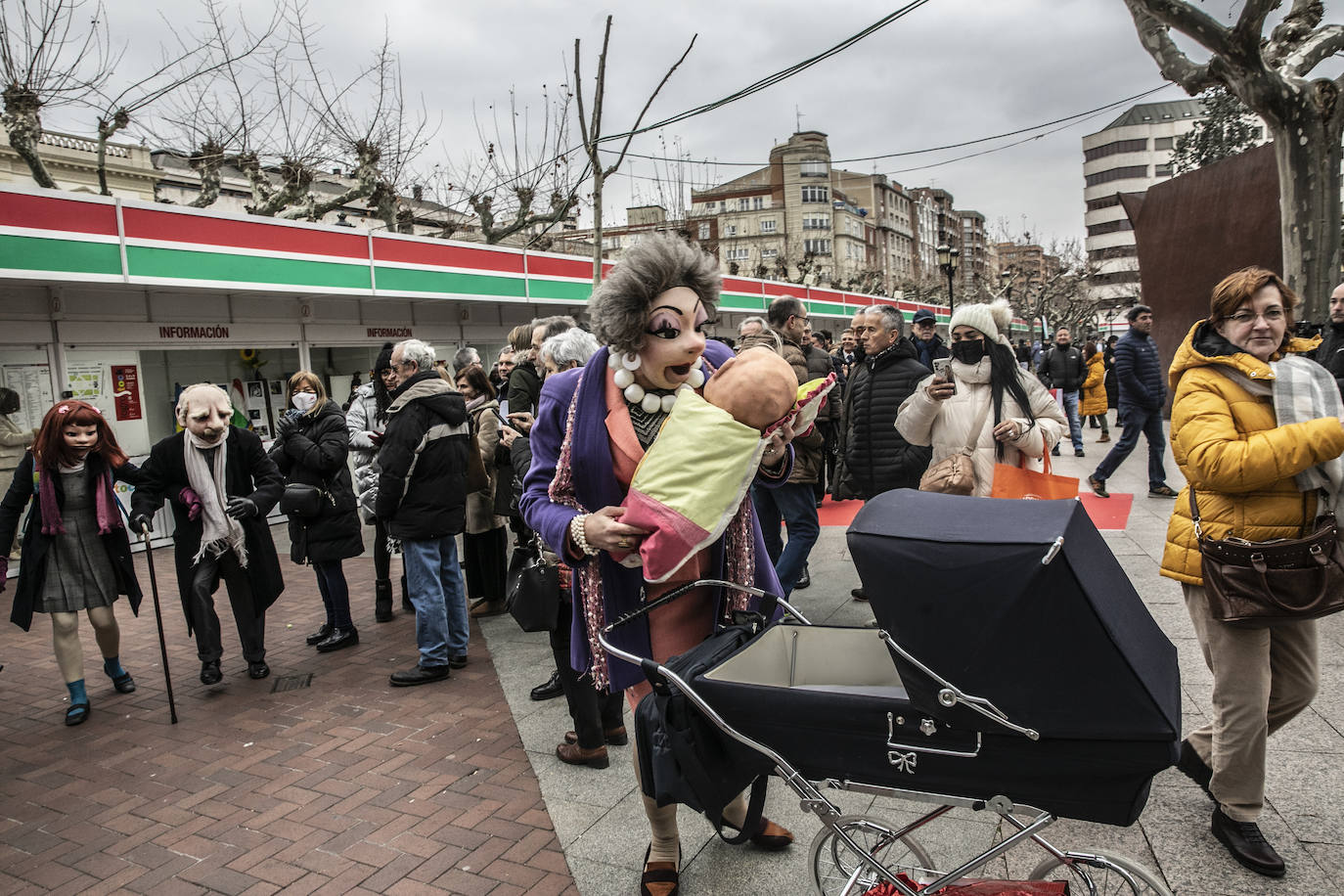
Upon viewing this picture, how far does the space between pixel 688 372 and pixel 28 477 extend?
4.37m

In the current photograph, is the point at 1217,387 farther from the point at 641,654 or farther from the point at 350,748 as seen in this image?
the point at 350,748

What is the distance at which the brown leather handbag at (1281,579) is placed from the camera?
Result: 269 centimetres

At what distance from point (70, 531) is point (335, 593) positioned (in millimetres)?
1632

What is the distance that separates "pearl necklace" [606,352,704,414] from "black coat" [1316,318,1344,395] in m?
4.78

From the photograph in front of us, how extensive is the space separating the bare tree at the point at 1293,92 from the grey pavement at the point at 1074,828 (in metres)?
6.17

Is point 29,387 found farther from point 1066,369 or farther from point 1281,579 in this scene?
point 1066,369

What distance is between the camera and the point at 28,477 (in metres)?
5.00

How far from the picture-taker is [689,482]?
2.25m

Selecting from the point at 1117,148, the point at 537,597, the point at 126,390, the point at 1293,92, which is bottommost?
the point at 537,597

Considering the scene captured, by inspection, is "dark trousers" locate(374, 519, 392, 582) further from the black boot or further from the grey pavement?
the grey pavement

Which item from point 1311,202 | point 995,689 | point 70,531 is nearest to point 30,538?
point 70,531

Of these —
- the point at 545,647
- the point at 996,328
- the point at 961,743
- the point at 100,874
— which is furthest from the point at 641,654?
the point at 545,647

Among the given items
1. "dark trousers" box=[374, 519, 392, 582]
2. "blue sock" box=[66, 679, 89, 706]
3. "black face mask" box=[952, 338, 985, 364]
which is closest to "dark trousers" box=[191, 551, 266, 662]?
"blue sock" box=[66, 679, 89, 706]

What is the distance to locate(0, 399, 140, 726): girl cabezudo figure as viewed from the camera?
16.3ft
